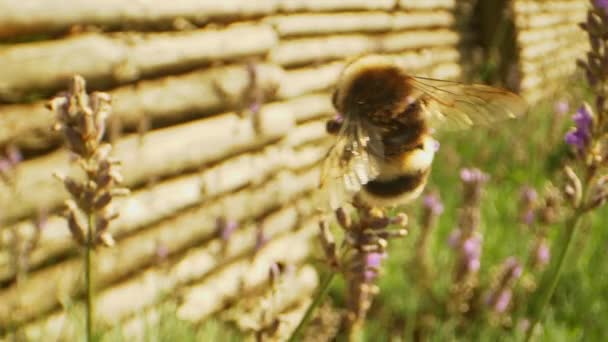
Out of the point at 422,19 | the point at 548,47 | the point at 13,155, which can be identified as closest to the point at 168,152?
the point at 13,155

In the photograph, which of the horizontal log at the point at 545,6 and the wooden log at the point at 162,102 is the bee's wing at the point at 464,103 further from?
the horizontal log at the point at 545,6

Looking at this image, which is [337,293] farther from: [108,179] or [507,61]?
[507,61]

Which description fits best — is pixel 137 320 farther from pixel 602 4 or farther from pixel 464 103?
pixel 602 4

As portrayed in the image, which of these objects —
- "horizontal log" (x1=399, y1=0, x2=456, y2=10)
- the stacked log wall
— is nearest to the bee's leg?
the stacked log wall

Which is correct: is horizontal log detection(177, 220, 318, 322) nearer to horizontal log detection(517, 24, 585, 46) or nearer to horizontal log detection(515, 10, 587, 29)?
horizontal log detection(517, 24, 585, 46)

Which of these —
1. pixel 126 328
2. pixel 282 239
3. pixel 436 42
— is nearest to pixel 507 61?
pixel 436 42

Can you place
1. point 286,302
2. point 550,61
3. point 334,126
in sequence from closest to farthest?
1. point 334,126
2. point 286,302
3. point 550,61
